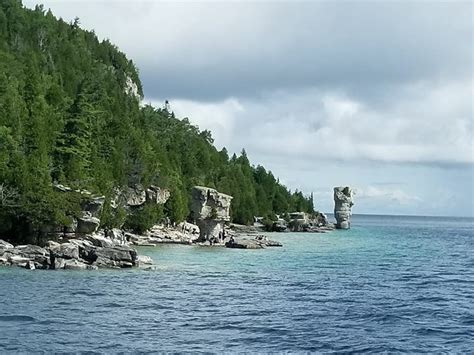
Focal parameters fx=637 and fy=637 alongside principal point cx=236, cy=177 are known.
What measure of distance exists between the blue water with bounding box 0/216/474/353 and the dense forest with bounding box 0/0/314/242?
63.9ft

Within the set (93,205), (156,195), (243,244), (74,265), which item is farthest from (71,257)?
(156,195)

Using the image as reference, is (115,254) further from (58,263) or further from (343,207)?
(343,207)

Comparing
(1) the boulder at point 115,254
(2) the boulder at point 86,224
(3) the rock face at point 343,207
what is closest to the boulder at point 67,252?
(1) the boulder at point 115,254

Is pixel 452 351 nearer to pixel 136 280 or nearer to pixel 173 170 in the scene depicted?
pixel 136 280

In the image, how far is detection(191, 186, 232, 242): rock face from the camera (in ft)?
302

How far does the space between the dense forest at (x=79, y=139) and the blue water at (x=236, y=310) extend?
63.9ft

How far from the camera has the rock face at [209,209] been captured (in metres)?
91.9

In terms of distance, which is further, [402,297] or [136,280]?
[136,280]

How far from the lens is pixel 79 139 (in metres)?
84.0

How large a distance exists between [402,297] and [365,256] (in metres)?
37.4

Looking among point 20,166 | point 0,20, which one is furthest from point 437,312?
point 0,20

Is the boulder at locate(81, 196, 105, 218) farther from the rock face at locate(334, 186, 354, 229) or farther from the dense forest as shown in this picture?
the rock face at locate(334, 186, 354, 229)

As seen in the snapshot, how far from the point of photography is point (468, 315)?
3488 centimetres

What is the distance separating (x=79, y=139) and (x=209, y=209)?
21.0 m
